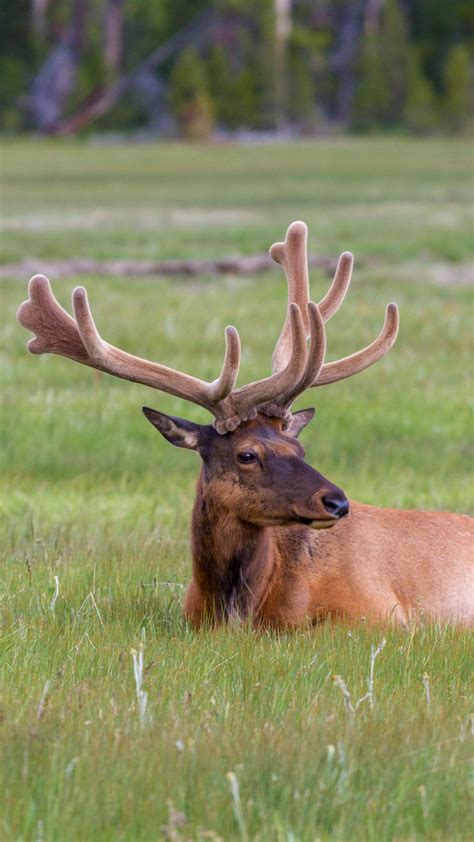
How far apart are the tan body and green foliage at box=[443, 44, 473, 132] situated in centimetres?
7929

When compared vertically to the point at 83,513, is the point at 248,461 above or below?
above

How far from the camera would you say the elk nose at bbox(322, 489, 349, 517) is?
5668 mm

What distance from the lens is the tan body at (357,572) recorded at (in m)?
6.18

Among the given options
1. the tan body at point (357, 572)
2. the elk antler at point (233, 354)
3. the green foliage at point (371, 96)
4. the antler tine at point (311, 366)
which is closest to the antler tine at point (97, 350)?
the elk antler at point (233, 354)

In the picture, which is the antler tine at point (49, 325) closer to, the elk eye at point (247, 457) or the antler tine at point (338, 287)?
the elk eye at point (247, 457)

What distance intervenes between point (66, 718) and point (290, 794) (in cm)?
81

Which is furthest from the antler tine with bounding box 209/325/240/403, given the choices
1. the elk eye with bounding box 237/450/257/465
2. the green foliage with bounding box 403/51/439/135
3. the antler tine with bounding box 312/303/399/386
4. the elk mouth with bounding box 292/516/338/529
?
the green foliage with bounding box 403/51/439/135

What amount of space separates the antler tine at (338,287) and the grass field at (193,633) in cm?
136

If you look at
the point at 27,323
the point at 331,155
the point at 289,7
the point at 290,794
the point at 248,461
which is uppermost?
the point at 289,7

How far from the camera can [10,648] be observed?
546 cm

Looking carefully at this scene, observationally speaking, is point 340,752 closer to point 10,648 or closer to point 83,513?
point 10,648

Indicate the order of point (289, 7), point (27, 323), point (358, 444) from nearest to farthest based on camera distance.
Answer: point (27, 323), point (358, 444), point (289, 7)

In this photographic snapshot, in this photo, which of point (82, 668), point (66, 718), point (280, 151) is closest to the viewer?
point (66, 718)

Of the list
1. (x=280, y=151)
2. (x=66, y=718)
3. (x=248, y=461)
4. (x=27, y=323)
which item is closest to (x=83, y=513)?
(x=27, y=323)
